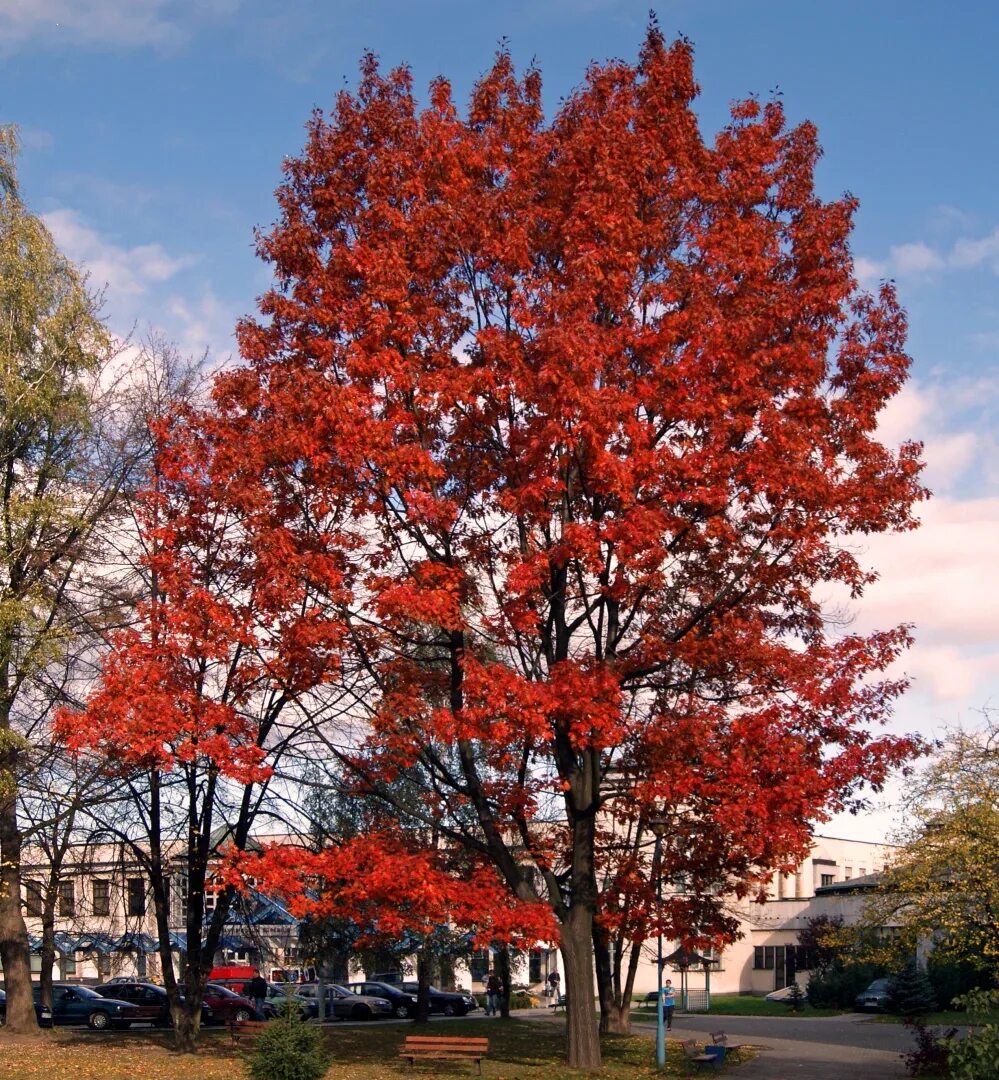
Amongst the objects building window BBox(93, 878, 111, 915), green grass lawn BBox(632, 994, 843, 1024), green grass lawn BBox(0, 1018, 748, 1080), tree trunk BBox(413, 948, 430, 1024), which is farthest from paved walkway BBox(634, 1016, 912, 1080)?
building window BBox(93, 878, 111, 915)

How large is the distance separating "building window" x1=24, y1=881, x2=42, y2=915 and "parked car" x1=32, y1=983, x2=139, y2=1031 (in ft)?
30.3

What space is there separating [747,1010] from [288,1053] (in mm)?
36931

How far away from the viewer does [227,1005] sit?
4109cm

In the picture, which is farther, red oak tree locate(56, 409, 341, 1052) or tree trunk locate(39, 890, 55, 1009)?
tree trunk locate(39, 890, 55, 1009)

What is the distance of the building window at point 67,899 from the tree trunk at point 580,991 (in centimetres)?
1453

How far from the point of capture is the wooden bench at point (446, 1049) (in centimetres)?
1961

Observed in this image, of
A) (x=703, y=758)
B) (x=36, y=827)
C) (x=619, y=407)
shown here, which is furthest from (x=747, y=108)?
(x=36, y=827)

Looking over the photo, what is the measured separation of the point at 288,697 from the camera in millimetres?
20297

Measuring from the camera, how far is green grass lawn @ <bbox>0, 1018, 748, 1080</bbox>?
61.9 feet

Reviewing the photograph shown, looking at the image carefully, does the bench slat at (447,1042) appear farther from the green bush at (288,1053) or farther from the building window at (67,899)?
the building window at (67,899)

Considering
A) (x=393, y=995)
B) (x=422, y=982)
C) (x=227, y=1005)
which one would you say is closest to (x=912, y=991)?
(x=422, y=982)

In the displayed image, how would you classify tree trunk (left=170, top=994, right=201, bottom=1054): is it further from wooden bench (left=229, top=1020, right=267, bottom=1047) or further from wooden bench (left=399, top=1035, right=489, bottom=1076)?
wooden bench (left=399, top=1035, right=489, bottom=1076)

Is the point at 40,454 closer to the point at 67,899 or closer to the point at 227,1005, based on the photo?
the point at 67,899

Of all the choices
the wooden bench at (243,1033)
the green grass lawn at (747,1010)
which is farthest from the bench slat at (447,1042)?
the green grass lawn at (747,1010)
